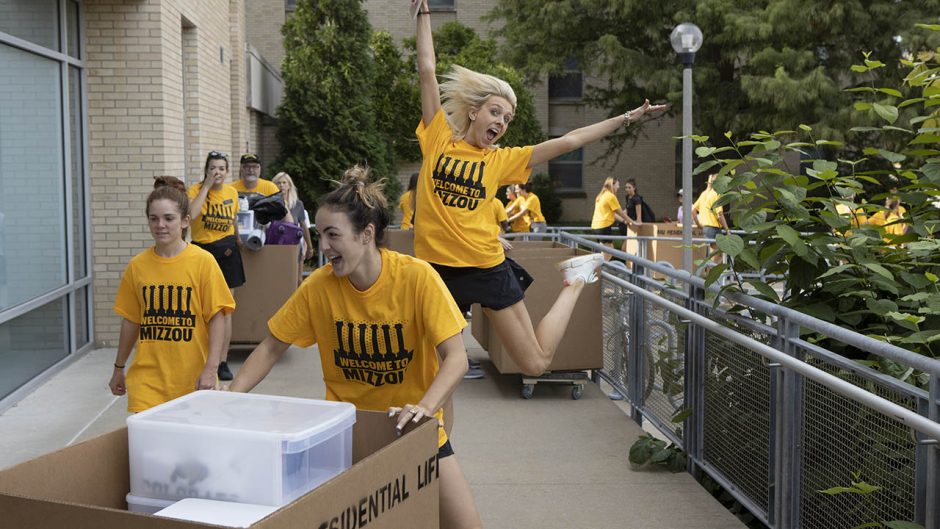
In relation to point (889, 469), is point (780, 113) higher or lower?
higher

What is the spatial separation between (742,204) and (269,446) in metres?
3.41

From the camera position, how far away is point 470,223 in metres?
6.01

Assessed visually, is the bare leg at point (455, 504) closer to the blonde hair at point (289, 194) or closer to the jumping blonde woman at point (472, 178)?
the jumping blonde woman at point (472, 178)

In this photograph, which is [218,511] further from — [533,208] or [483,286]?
[533,208]

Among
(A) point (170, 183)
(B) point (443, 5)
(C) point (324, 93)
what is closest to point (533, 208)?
(C) point (324, 93)

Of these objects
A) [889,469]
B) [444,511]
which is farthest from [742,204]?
[444,511]

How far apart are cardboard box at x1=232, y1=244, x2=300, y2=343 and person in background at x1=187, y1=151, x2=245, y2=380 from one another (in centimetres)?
45

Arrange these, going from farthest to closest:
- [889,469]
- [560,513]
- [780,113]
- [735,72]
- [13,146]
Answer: [735,72]
[780,113]
[13,146]
[560,513]
[889,469]

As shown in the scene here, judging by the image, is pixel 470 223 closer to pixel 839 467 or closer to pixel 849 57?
pixel 839 467

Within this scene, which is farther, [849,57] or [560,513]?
[849,57]

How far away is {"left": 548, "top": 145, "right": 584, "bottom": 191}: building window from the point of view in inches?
1433

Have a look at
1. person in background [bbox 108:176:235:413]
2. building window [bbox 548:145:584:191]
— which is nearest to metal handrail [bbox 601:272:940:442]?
person in background [bbox 108:176:235:413]

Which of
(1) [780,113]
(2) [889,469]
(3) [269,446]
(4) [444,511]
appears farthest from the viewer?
(1) [780,113]

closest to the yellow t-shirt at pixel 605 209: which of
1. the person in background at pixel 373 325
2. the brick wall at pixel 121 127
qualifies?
the brick wall at pixel 121 127
